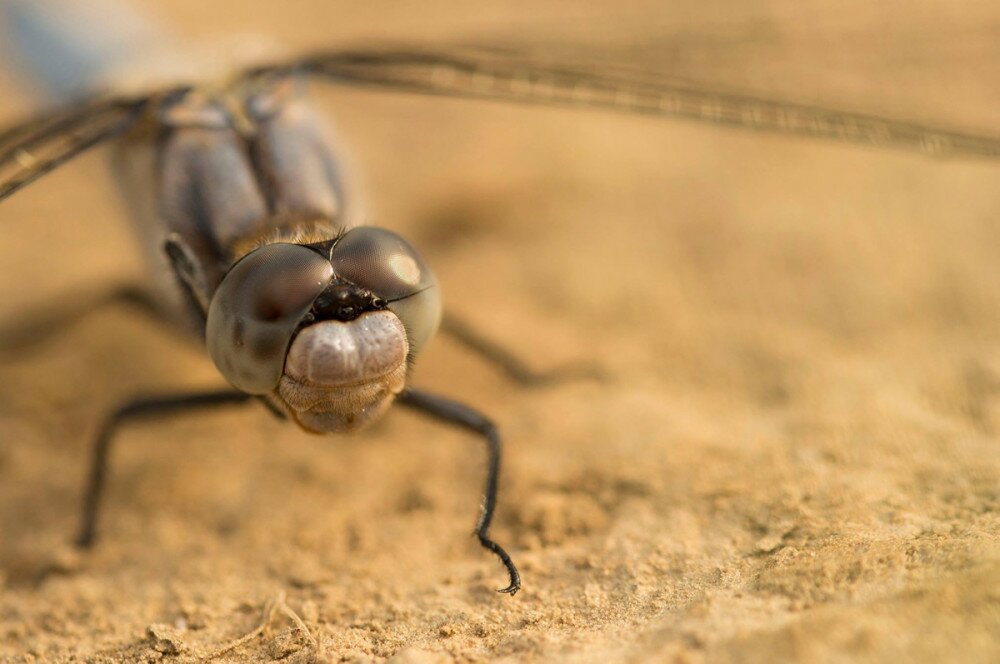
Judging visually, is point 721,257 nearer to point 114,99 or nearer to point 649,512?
point 649,512

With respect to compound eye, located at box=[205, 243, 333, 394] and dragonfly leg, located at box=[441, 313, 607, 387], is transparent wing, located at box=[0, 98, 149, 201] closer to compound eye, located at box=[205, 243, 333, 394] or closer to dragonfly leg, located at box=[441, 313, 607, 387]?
compound eye, located at box=[205, 243, 333, 394]

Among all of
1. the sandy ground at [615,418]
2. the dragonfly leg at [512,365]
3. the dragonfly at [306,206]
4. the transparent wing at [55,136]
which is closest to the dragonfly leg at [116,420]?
the dragonfly at [306,206]

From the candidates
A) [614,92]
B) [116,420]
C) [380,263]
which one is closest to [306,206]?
[380,263]

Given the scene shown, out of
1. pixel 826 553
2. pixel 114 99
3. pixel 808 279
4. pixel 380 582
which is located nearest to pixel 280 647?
pixel 380 582

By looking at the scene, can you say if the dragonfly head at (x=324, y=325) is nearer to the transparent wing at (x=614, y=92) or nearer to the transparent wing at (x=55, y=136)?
the transparent wing at (x=55, y=136)

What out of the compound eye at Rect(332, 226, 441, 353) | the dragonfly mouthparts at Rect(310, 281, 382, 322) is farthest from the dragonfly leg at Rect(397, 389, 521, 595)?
the dragonfly mouthparts at Rect(310, 281, 382, 322)

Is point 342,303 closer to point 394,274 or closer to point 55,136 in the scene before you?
point 394,274
